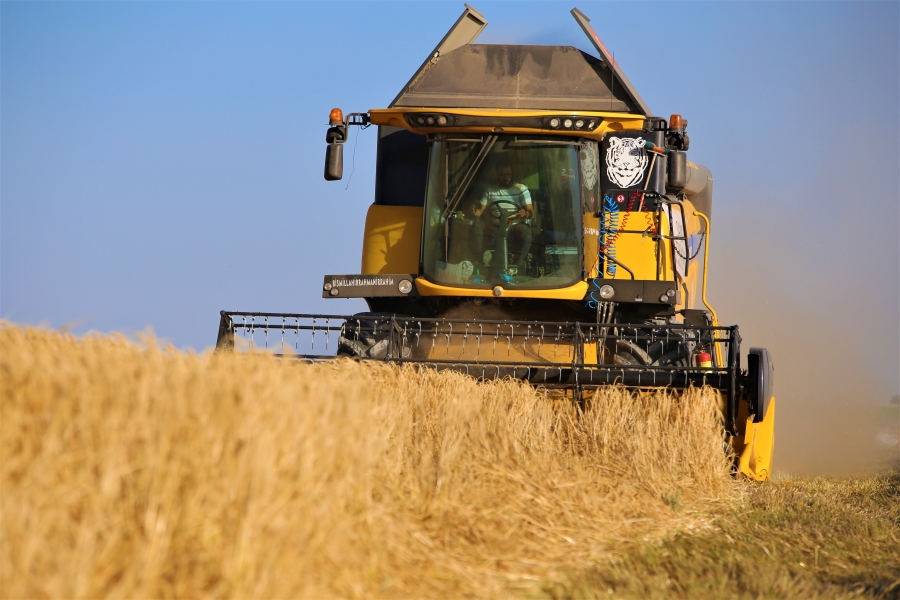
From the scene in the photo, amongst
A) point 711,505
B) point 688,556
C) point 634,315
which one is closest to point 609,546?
point 688,556

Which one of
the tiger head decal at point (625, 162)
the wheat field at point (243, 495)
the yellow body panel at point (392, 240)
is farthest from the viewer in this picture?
the yellow body panel at point (392, 240)

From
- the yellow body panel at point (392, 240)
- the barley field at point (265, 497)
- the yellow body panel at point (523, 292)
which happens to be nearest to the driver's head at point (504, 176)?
the yellow body panel at point (523, 292)

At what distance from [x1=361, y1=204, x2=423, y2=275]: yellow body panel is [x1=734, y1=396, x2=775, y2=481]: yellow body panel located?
282 cm

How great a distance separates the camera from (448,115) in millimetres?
7488

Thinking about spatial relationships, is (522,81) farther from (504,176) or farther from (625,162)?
(625,162)

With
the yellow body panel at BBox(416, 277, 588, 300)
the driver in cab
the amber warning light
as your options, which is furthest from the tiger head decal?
the yellow body panel at BBox(416, 277, 588, 300)

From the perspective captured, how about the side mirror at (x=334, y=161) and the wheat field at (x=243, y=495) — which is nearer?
the wheat field at (x=243, y=495)

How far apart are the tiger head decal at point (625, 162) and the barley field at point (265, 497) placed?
3141 millimetres

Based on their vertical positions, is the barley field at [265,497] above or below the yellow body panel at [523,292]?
below

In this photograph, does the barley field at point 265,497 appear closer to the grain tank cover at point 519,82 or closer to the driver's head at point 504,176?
the driver's head at point 504,176

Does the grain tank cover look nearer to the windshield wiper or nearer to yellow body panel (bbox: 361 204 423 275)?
the windshield wiper

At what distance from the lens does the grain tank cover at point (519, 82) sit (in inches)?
299

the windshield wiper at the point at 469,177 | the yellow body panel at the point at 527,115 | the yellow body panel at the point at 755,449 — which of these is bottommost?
the yellow body panel at the point at 755,449

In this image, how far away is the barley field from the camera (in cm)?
283
